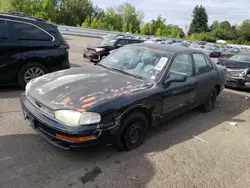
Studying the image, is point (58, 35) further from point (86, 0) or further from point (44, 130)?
A: point (86, 0)

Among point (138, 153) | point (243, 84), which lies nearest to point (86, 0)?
point (243, 84)

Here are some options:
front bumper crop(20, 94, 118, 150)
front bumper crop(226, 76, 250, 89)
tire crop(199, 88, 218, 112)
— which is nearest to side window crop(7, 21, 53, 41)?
front bumper crop(20, 94, 118, 150)

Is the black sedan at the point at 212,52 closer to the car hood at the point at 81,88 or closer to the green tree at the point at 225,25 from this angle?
the car hood at the point at 81,88

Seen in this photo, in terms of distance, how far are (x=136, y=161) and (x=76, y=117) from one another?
110 centimetres

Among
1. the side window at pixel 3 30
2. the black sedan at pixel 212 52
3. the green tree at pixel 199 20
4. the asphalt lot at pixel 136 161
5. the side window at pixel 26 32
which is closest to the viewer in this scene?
the asphalt lot at pixel 136 161

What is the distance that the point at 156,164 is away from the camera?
3.33m

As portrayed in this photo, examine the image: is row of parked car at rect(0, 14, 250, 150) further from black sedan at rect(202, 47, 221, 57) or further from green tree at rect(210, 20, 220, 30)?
green tree at rect(210, 20, 220, 30)

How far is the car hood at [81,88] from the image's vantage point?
3.10 meters

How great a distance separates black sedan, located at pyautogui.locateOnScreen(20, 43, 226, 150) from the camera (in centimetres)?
298

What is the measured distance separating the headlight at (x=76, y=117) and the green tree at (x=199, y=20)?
327 feet

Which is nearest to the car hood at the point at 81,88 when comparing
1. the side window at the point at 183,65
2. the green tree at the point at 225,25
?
the side window at the point at 183,65

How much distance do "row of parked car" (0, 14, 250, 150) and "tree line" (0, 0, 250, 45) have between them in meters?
44.5

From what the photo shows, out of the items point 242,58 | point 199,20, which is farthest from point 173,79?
point 199,20

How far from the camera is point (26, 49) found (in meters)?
5.72
